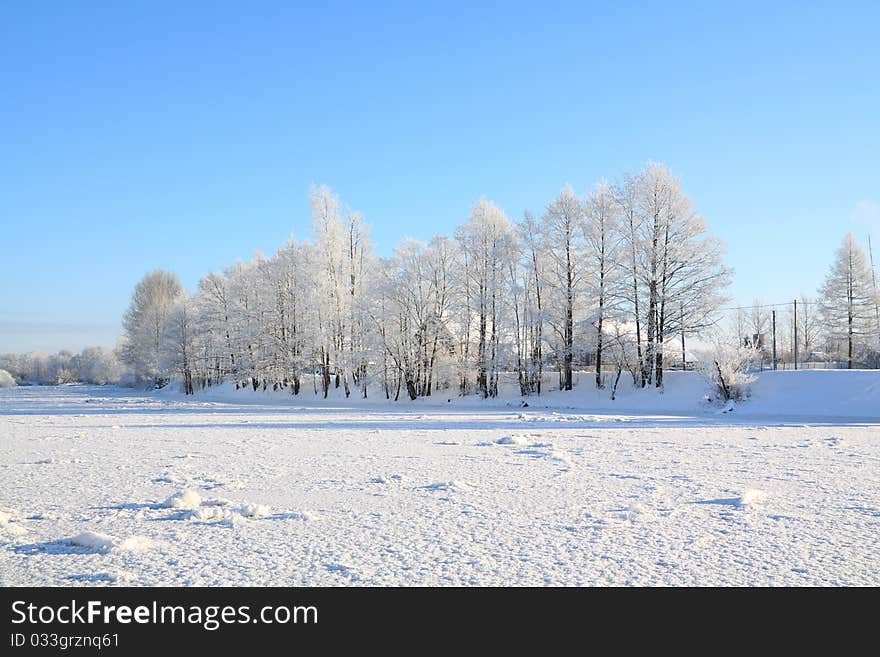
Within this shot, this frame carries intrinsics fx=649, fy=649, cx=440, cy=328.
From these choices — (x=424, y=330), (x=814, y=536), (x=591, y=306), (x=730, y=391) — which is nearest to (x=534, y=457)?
(x=814, y=536)

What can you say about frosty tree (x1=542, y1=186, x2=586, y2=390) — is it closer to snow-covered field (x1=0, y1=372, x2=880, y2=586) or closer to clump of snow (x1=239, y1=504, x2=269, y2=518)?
snow-covered field (x1=0, y1=372, x2=880, y2=586)

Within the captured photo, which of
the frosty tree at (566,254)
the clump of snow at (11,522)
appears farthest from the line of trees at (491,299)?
the clump of snow at (11,522)

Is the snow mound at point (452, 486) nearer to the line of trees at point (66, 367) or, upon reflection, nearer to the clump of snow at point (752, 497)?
the clump of snow at point (752, 497)

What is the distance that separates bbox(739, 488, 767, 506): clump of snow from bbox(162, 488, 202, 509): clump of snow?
21.4 ft

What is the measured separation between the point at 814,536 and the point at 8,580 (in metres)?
7.04

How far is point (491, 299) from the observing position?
1569 inches

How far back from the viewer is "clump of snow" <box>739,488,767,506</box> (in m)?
7.84

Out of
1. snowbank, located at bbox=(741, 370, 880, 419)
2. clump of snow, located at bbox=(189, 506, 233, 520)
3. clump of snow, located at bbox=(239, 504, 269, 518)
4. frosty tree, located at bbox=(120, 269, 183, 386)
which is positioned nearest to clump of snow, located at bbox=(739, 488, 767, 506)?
clump of snow, located at bbox=(239, 504, 269, 518)

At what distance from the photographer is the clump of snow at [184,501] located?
7.66 m

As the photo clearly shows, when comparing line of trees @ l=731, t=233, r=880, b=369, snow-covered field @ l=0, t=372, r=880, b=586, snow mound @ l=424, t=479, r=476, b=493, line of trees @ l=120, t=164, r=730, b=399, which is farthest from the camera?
line of trees @ l=731, t=233, r=880, b=369
